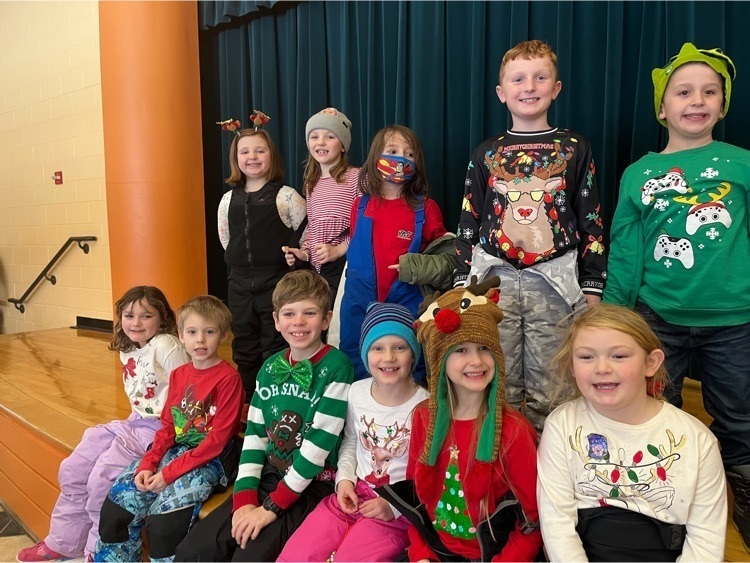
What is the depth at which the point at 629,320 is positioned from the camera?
127cm

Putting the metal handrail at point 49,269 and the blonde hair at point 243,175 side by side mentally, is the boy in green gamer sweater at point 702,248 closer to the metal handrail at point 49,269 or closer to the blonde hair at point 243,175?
the blonde hair at point 243,175

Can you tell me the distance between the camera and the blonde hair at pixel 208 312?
6.17ft

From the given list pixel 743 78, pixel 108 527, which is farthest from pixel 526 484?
pixel 743 78

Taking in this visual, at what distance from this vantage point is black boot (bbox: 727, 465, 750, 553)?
143 centimetres

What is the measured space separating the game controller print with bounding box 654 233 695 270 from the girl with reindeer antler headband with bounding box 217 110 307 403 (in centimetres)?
138

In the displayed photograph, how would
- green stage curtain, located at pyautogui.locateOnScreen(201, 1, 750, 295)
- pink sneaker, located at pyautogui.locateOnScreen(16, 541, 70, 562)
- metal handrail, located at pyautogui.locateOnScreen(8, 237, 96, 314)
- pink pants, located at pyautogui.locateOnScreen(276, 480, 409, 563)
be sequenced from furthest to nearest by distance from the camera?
metal handrail, located at pyautogui.locateOnScreen(8, 237, 96, 314) < green stage curtain, located at pyautogui.locateOnScreen(201, 1, 750, 295) < pink sneaker, located at pyautogui.locateOnScreen(16, 541, 70, 562) < pink pants, located at pyautogui.locateOnScreen(276, 480, 409, 563)

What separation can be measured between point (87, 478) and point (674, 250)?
2.14 m

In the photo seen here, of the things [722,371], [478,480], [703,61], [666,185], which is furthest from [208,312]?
[703,61]

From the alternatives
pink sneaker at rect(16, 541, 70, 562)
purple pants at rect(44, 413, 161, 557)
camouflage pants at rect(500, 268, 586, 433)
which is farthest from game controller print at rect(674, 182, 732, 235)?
pink sneaker at rect(16, 541, 70, 562)

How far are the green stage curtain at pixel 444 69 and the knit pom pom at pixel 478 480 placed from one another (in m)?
1.68

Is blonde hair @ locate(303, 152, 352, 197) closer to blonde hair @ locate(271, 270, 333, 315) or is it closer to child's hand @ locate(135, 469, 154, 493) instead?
blonde hair @ locate(271, 270, 333, 315)

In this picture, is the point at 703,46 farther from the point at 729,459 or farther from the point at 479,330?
the point at 479,330

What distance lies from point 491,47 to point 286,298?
6.13 ft

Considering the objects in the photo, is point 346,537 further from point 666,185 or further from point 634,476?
point 666,185
